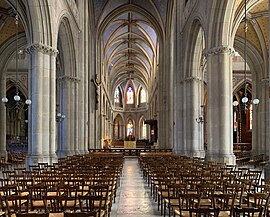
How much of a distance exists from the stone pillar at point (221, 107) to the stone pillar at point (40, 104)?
8.39 metres

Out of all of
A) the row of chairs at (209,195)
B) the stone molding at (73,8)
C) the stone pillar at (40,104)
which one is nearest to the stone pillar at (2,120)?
the stone molding at (73,8)

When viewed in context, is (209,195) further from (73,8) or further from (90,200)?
(73,8)

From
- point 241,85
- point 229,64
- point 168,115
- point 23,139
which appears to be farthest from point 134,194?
point 23,139

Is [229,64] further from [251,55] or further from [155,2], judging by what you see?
[155,2]

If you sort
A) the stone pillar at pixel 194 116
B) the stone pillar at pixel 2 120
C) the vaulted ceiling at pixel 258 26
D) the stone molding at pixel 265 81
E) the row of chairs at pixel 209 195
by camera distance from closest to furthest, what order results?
the row of chairs at pixel 209 195 → the vaulted ceiling at pixel 258 26 → the stone pillar at pixel 194 116 → the stone pillar at pixel 2 120 → the stone molding at pixel 265 81

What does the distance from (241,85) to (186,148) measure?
1722 cm

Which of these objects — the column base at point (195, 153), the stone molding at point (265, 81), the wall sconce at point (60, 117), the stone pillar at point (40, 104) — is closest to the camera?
the stone pillar at point (40, 104)

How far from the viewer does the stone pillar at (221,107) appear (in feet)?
65.8

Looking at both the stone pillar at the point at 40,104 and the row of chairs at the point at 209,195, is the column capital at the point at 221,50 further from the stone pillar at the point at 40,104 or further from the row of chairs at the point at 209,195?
the row of chairs at the point at 209,195

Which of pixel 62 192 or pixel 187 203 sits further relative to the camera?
pixel 62 192

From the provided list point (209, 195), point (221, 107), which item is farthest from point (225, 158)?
point (209, 195)

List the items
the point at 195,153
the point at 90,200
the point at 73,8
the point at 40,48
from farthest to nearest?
1. the point at 195,153
2. the point at 73,8
3. the point at 40,48
4. the point at 90,200

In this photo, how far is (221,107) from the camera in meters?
20.2

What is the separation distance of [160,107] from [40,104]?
2825 centimetres
